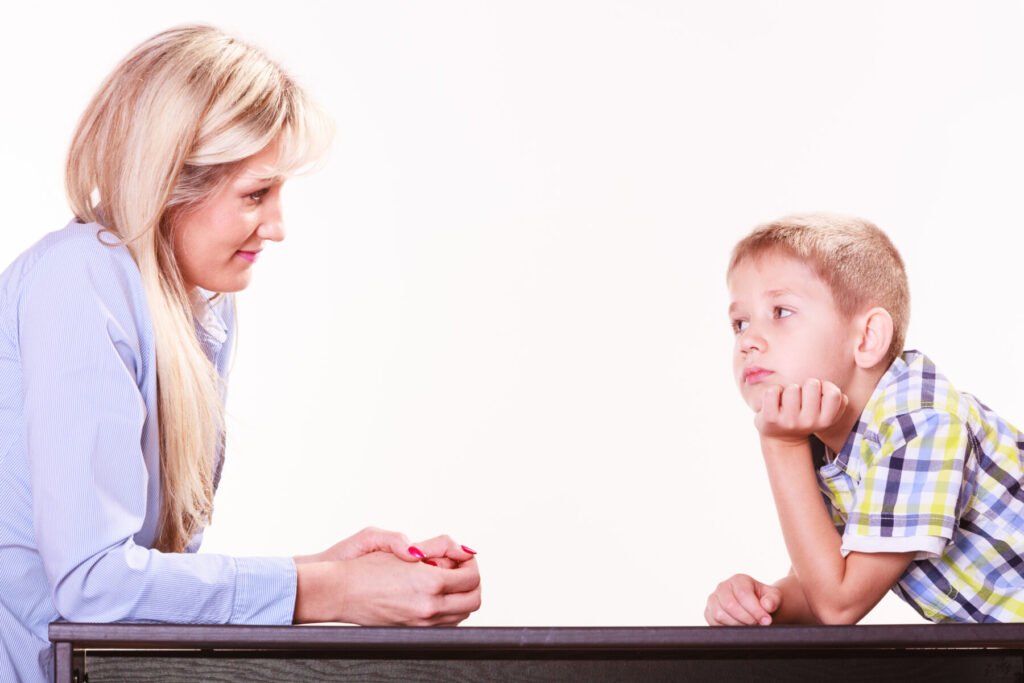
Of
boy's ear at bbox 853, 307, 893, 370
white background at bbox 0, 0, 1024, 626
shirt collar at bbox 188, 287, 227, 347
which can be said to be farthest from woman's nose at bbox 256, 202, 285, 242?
white background at bbox 0, 0, 1024, 626

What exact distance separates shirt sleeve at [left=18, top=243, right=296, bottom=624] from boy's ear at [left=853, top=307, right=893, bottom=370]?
70 centimetres

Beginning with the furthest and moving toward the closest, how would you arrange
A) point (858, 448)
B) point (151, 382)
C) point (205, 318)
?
point (205, 318) → point (858, 448) → point (151, 382)

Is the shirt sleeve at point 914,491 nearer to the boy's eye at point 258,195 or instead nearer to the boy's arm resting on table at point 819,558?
the boy's arm resting on table at point 819,558

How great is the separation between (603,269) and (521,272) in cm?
19

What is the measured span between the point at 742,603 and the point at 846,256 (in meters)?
0.43

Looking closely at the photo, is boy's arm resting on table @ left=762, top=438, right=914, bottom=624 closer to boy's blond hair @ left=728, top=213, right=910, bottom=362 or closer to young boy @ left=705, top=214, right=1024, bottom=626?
young boy @ left=705, top=214, right=1024, bottom=626

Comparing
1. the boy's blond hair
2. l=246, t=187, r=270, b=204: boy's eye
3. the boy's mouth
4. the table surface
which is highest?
l=246, t=187, r=270, b=204: boy's eye

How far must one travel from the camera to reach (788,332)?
129cm

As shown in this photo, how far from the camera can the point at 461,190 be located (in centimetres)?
266

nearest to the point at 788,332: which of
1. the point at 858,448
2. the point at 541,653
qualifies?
the point at 858,448

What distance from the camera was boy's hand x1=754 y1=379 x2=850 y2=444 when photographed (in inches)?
47.1

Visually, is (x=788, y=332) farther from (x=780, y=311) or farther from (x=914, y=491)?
(x=914, y=491)

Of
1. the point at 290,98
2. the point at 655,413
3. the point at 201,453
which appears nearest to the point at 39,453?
the point at 201,453

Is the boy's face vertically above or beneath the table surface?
above
